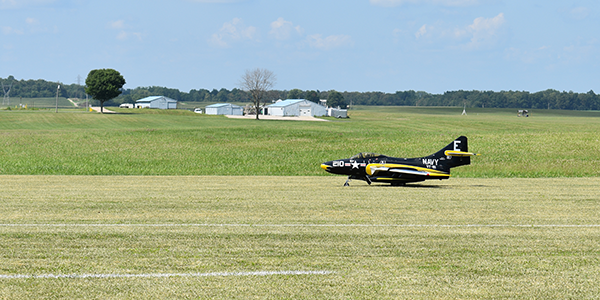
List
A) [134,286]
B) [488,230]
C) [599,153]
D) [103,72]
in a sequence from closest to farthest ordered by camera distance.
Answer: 1. [134,286]
2. [488,230]
3. [599,153]
4. [103,72]

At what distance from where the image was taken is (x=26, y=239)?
1216 centimetres

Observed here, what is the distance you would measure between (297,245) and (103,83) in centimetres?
13480

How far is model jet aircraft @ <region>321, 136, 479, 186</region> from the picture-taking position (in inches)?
960

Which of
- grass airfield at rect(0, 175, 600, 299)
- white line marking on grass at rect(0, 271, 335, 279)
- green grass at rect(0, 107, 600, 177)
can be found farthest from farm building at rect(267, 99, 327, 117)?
white line marking on grass at rect(0, 271, 335, 279)

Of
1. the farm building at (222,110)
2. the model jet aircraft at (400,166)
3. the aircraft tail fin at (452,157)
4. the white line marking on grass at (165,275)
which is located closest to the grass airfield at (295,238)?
the white line marking on grass at (165,275)

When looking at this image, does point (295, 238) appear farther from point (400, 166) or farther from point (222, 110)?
point (222, 110)

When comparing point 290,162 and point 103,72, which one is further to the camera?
point 103,72

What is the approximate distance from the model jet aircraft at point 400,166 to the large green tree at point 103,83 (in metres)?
121

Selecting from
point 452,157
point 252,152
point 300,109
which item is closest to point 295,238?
point 452,157

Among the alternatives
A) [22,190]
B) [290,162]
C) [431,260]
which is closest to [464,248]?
[431,260]

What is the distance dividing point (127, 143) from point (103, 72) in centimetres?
9425

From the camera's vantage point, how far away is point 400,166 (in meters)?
24.5

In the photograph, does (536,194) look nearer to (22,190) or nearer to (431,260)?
(431,260)

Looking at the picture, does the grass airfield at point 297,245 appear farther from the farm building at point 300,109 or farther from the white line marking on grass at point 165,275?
the farm building at point 300,109
